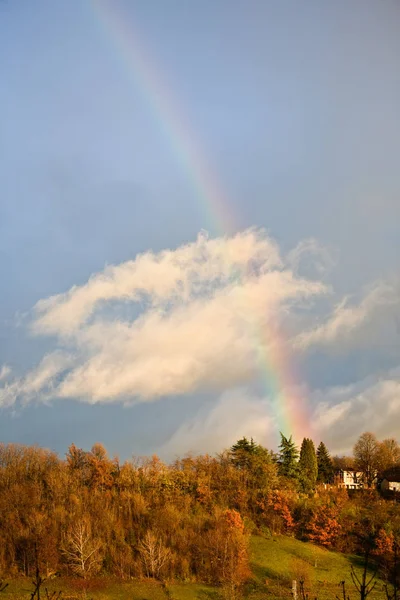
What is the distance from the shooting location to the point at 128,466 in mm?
78375

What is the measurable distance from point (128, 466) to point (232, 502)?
626 inches

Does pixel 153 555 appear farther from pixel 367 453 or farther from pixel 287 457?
pixel 367 453

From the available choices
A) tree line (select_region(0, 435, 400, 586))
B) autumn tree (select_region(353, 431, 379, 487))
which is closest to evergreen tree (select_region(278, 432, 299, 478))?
tree line (select_region(0, 435, 400, 586))

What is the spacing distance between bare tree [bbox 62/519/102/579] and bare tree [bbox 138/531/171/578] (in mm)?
4562

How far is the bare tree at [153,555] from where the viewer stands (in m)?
53.3

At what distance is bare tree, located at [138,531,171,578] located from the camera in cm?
5326

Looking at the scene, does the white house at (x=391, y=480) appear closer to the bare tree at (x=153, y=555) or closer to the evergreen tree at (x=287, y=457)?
the evergreen tree at (x=287, y=457)

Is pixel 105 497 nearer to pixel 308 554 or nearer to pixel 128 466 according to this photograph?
pixel 128 466

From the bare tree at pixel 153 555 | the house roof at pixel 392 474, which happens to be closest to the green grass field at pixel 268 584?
the bare tree at pixel 153 555

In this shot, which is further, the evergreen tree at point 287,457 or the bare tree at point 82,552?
the evergreen tree at point 287,457

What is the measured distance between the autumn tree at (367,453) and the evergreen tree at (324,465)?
686 cm

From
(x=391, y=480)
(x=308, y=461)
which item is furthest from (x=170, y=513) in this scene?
(x=391, y=480)

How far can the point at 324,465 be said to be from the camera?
346 ft

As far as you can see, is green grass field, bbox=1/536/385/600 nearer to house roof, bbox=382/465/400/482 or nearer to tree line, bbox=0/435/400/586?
tree line, bbox=0/435/400/586
